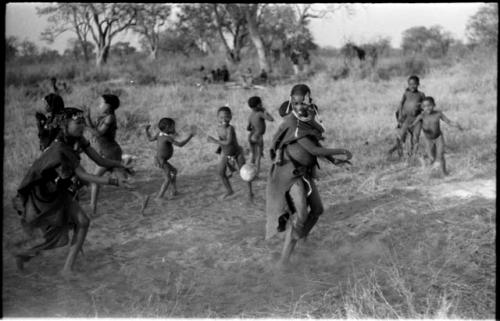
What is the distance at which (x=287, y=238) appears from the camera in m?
4.40

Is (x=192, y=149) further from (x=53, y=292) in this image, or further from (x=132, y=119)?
(x=53, y=292)

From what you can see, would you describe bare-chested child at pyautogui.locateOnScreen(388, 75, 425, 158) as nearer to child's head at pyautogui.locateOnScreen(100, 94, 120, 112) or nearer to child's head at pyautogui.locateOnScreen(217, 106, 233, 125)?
child's head at pyautogui.locateOnScreen(217, 106, 233, 125)

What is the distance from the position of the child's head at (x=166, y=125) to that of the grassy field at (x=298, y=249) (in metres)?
0.90

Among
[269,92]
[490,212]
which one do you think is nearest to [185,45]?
[269,92]

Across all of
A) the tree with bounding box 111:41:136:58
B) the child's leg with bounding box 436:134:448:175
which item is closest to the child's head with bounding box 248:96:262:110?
the child's leg with bounding box 436:134:448:175

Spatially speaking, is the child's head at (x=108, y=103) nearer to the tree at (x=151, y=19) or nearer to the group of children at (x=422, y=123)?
the group of children at (x=422, y=123)

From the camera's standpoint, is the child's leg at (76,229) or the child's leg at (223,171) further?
the child's leg at (223,171)

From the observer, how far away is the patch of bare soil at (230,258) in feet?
12.2

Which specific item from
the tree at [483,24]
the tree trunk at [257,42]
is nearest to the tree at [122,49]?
the tree trunk at [257,42]

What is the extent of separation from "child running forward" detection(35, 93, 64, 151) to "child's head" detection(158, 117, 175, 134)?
53.0 inches

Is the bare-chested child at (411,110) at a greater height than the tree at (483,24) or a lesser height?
lesser

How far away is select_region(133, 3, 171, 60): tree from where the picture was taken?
27328mm

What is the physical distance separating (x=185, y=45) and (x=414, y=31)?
16.4 meters

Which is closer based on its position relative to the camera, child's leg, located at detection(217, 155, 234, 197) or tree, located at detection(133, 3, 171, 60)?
child's leg, located at detection(217, 155, 234, 197)
